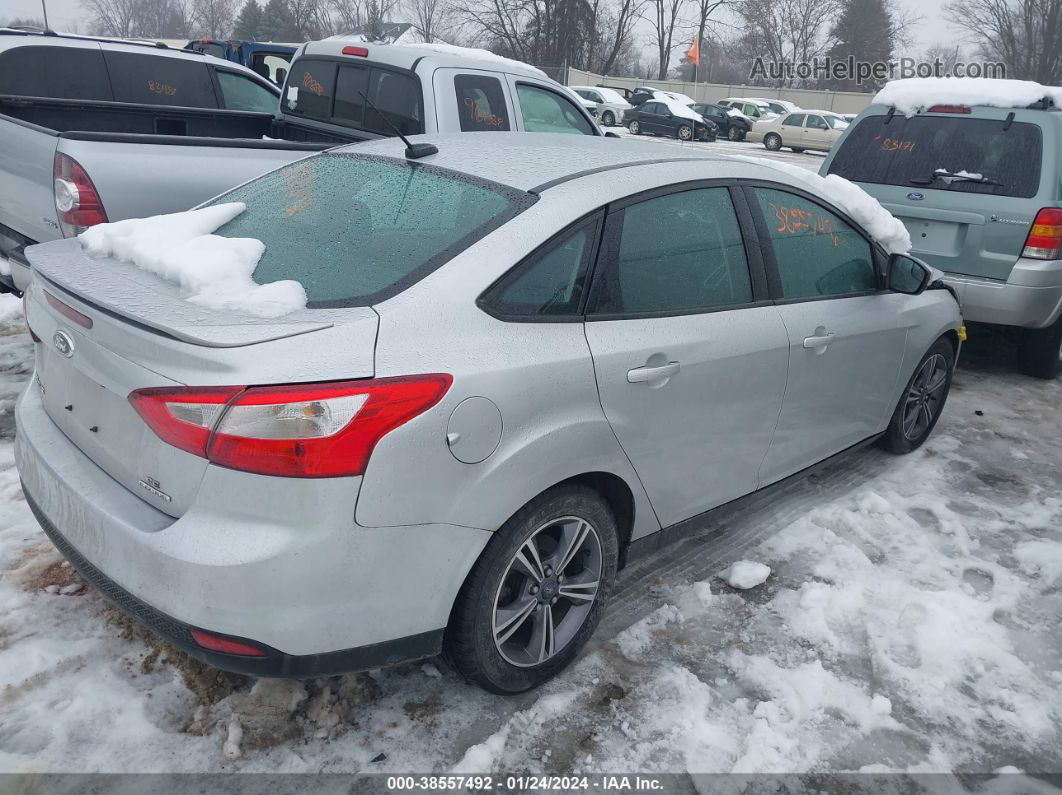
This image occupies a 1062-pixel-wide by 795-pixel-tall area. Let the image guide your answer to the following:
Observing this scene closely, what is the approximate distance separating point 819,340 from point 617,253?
121 cm

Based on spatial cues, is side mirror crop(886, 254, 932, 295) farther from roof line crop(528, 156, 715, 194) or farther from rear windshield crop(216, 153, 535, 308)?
rear windshield crop(216, 153, 535, 308)

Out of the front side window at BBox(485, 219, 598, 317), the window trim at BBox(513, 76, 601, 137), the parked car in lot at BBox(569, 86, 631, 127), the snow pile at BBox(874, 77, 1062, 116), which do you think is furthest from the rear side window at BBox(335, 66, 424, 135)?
the parked car in lot at BBox(569, 86, 631, 127)

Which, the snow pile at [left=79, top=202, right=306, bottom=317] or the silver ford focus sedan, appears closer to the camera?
the silver ford focus sedan

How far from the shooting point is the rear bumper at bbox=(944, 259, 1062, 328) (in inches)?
233

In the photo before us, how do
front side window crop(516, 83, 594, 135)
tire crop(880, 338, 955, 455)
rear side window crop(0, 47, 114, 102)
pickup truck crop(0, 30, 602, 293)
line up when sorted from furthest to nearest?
rear side window crop(0, 47, 114, 102) < front side window crop(516, 83, 594, 135) < tire crop(880, 338, 955, 455) < pickup truck crop(0, 30, 602, 293)

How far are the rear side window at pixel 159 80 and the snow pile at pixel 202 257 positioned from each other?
5.41m

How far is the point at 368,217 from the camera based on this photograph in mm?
2855

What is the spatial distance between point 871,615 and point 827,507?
0.97 metres

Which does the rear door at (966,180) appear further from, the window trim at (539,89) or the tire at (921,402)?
the window trim at (539,89)

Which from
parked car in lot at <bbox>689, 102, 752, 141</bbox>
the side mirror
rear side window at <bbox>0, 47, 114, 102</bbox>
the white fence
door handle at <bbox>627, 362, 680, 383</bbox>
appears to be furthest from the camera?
the white fence

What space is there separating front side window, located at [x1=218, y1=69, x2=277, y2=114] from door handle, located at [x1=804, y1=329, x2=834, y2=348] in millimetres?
6408

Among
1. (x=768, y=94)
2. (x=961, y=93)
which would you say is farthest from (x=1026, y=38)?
(x=961, y=93)

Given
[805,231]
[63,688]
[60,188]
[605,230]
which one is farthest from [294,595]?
[60,188]

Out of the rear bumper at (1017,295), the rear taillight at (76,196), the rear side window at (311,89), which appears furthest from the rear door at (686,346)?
the rear side window at (311,89)
